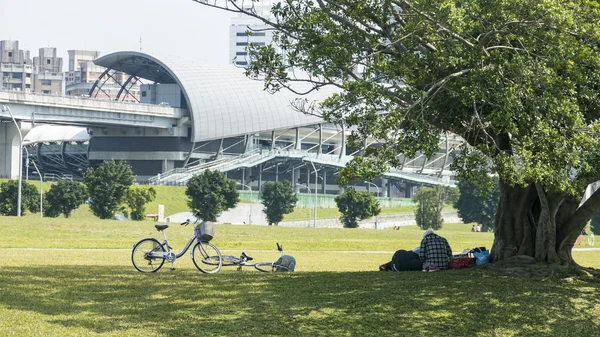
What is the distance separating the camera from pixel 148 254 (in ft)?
58.9

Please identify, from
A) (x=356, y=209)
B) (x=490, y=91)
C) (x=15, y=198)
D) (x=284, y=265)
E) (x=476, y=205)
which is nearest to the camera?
(x=490, y=91)

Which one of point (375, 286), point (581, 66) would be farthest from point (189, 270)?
point (581, 66)

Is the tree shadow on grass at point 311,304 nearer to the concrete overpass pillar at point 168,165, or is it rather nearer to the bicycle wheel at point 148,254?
the bicycle wheel at point 148,254

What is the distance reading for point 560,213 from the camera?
1814cm

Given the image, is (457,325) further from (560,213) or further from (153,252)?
(153,252)

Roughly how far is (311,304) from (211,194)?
6654cm

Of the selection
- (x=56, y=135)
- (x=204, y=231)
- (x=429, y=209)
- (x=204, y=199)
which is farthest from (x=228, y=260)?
(x=56, y=135)

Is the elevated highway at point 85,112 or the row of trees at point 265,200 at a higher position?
the elevated highway at point 85,112

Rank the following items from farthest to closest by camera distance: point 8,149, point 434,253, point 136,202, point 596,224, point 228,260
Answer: point 8,149
point 596,224
point 136,202
point 228,260
point 434,253

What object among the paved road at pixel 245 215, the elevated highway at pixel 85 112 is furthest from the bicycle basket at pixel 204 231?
the elevated highway at pixel 85 112

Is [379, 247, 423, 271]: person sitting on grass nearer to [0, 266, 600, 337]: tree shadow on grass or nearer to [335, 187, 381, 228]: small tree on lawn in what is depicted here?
[0, 266, 600, 337]: tree shadow on grass

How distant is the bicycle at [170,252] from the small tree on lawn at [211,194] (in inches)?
2406

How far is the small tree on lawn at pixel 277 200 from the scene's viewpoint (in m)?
86.2

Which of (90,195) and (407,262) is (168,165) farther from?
(407,262)
